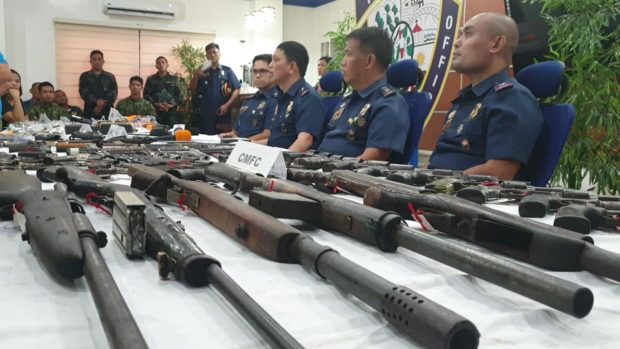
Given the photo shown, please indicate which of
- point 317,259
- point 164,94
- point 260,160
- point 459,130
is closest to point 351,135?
point 459,130

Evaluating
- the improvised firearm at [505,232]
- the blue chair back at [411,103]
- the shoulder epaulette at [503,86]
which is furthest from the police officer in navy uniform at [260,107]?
the improvised firearm at [505,232]

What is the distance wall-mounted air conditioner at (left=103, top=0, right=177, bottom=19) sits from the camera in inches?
388

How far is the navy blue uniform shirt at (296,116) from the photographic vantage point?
12.6ft

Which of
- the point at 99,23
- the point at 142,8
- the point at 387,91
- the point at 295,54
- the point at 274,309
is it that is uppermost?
the point at 142,8

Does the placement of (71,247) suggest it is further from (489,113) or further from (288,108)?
(288,108)

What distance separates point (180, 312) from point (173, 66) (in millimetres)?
10519

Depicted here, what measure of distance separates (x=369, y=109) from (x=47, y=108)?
5.85 metres

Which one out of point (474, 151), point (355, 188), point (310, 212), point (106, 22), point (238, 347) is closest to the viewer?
point (238, 347)

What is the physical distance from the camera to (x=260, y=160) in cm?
152

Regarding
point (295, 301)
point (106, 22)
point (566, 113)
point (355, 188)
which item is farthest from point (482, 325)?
point (106, 22)

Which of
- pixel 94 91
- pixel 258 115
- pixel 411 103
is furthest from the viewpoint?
pixel 94 91

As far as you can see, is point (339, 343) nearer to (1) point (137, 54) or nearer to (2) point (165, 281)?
(2) point (165, 281)

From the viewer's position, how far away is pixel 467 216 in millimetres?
988

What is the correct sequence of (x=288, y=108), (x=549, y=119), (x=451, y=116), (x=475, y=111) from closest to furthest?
1. (x=549, y=119)
2. (x=475, y=111)
3. (x=451, y=116)
4. (x=288, y=108)
